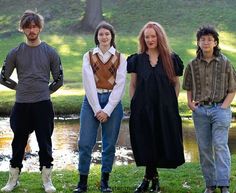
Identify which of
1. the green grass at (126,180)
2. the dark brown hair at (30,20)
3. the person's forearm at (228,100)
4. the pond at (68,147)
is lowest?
the pond at (68,147)

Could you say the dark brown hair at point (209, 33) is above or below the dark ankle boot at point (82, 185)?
above

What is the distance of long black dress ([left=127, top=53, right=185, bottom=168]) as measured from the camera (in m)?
6.50

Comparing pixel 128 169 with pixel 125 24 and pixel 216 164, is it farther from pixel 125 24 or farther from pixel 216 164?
pixel 125 24

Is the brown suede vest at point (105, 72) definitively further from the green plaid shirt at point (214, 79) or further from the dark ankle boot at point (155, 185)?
the dark ankle boot at point (155, 185)

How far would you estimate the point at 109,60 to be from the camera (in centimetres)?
664

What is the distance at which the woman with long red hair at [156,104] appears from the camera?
6504 millimetres

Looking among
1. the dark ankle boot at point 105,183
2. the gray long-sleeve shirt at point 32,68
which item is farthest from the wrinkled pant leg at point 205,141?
the gray long-sleeve shirt at point 32,68

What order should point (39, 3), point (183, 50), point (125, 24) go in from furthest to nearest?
1. point (39, 3)
2. point (125, 24)
3. point (183, 50)

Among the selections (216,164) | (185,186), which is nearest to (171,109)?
(216,164)

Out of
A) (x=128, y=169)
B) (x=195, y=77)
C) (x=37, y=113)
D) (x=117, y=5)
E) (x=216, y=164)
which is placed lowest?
(x=128, y=169)

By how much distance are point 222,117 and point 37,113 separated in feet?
7.15

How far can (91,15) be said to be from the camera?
107ft

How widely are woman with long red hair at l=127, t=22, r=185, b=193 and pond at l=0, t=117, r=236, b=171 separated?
3959 mm

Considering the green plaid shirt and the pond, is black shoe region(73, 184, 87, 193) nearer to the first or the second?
the green plaid shirt
